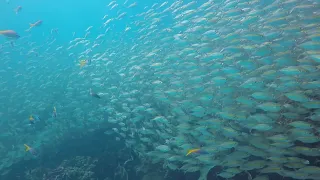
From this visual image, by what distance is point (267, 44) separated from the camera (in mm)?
7184

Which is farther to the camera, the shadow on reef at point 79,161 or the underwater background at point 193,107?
the shadow on reef at point 79,161

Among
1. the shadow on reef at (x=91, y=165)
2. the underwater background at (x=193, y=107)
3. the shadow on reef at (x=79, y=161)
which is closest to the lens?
the underwater background at (x=193, y=107)

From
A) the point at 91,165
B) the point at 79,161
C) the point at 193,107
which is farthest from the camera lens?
the point at 79,161

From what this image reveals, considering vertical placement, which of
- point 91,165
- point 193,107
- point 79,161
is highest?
point 193,107

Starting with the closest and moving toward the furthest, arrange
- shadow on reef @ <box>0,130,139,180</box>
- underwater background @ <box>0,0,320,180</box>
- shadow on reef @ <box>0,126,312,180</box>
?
1. underwater background @ <box>0,0,320,180</box>
2. shadow on reef @ <box>0,126,312,180</box>
3. shadow on reef @ <box>0,130,139,180</box>

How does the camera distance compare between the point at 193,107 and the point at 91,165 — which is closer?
the point at 193,107

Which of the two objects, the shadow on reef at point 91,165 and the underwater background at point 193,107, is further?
the shadow on reef at point 91,165

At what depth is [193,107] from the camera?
287 inches

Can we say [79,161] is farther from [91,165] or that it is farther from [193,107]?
[193,107]

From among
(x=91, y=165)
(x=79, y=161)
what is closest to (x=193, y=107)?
(x=91, y=165)

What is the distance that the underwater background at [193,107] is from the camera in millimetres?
5926

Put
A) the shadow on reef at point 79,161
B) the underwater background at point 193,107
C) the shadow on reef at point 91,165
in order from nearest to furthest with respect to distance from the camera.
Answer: the underwater background at point 193,107
the shadow on reef at point 91,165
the shadow on reef at point 79,161

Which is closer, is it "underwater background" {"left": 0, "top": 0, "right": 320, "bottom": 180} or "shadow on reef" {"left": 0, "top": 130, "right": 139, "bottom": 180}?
"underwater background" {"left": 0, "top": 0, "right": 320, "bottom": 180}

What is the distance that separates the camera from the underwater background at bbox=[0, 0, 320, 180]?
593cm
